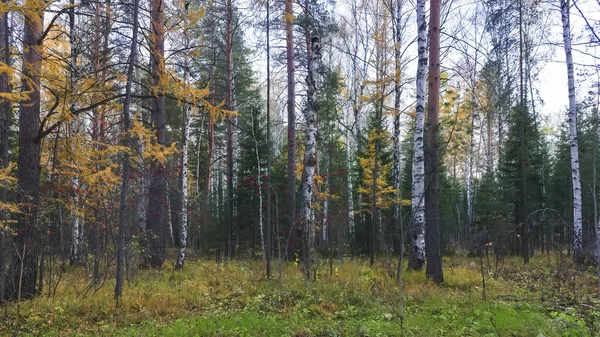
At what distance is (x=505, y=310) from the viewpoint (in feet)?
16.9

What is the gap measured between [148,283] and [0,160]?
3.58 meters

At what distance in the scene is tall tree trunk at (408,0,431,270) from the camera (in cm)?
875

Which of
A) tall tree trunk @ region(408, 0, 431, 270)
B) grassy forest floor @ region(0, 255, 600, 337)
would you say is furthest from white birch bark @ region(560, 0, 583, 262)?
tall tree trunk @ region(408, 0, 431, 270)

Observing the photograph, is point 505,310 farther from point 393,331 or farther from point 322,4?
point 322,4

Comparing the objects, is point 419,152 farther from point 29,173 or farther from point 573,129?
point 29,173

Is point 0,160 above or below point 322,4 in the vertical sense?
below

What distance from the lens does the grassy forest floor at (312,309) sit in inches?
180

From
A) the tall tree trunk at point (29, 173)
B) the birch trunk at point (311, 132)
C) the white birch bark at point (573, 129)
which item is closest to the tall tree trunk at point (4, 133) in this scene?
the tall tree trunk at point (29, 173)

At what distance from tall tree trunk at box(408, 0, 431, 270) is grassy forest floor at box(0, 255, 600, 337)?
3.90ft

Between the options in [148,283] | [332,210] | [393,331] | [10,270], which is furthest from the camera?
[332,210]

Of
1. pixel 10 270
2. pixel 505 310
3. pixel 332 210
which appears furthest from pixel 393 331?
pixel 332 210

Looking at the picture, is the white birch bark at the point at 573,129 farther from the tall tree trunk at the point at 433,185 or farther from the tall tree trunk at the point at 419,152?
the tall tree trunk at the point at 433,185

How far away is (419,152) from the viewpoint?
8.75 metres

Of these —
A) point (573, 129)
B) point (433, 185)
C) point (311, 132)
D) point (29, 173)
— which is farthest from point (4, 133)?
point (573, 129)
